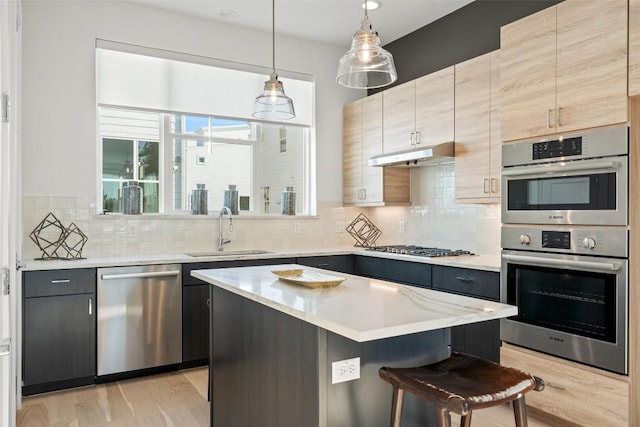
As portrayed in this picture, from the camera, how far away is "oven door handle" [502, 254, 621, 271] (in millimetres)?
2535

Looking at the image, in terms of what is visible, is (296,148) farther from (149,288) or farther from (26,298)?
(26,298)

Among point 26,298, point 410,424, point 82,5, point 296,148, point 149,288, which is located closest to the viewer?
point 410,424

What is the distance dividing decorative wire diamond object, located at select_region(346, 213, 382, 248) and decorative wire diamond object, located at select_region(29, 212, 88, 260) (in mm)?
2575

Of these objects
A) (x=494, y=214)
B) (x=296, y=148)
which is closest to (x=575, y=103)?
(x=494, y=214)

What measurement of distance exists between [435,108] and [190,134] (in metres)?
2.15

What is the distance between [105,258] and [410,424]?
277 cm

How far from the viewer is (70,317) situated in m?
3.35

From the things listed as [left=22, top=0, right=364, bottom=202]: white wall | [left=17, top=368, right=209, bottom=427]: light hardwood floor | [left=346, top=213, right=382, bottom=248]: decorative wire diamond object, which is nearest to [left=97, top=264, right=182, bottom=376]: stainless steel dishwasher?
[left=17, top=368, right=209, bottom=427]: light hardwood floor

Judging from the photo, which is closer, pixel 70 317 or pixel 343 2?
pixel 70 317

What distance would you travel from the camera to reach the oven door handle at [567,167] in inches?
100

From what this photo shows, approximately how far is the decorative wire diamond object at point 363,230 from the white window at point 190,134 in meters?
0.53

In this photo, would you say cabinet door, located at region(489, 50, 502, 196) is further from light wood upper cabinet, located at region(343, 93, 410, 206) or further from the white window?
the white window

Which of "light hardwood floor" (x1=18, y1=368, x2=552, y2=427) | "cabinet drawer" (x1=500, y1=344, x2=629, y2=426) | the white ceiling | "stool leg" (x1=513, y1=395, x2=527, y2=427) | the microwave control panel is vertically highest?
the white ceiling

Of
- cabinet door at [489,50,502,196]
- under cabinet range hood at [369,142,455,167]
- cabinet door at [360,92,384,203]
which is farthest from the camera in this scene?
cabinet door at [360,92,384,203]
